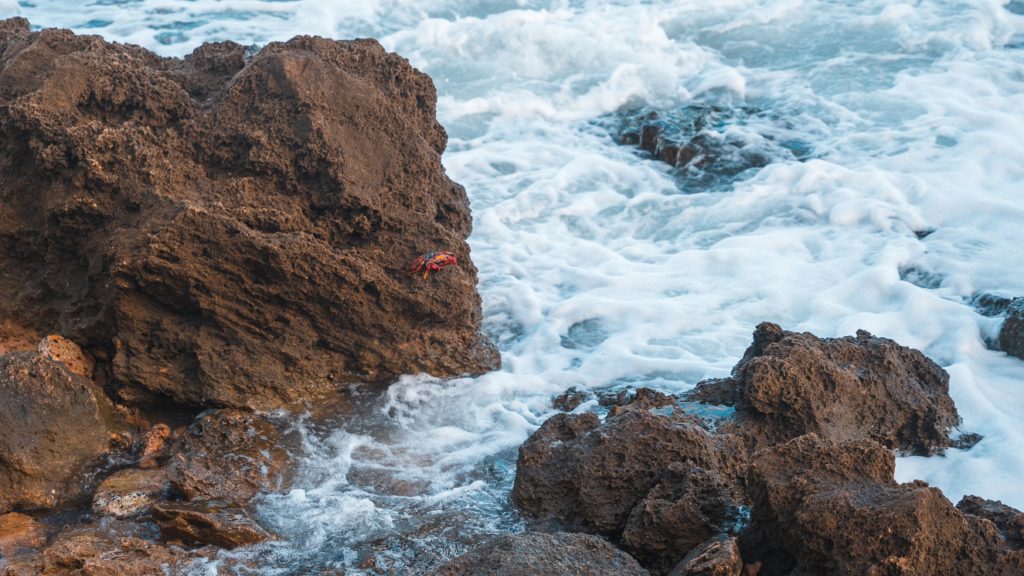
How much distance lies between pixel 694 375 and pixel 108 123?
348 cm

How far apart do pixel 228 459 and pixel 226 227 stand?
1089 millimetres

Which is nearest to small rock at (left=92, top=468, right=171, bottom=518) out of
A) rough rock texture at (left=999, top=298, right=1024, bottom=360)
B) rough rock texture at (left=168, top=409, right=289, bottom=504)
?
rough rock texture at (left=168, top=409, right=289, bottom=504)

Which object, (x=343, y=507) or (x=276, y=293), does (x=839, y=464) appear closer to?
(x=343, y=507)

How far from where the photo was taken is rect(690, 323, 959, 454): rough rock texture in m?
4.34

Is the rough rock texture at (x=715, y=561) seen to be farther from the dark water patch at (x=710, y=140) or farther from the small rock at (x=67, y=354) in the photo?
the dark water patch at (x=710, y=140)

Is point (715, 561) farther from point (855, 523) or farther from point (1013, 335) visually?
point (1013, 335)

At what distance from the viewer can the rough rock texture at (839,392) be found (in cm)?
434

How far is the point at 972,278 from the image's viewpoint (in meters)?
6.68

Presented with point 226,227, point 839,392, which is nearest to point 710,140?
point 839,392

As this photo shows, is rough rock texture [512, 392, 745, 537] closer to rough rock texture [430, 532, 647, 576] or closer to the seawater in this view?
the seawater

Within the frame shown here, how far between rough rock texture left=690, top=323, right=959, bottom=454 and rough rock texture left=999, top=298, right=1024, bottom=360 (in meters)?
1.04

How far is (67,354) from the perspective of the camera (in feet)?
15.5

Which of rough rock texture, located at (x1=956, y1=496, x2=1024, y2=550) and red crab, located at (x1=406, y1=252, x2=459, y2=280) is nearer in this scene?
rough rock texture, located at (x1=956, y1=496, x2=1024, y2=550)

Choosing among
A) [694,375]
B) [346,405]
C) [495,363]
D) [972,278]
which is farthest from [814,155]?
[346,405]
